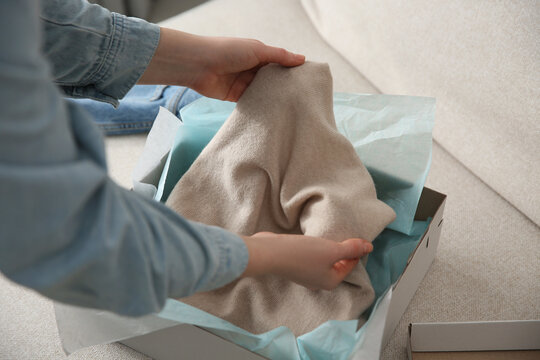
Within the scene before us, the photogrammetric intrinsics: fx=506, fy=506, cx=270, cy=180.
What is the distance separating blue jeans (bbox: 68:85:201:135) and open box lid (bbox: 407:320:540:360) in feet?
1.70

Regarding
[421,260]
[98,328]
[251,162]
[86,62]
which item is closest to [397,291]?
[421,260]

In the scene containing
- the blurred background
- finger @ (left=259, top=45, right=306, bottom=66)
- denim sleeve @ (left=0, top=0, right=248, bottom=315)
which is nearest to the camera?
denim sleeve @ (left=0, top=0, right=248, bottom=315)

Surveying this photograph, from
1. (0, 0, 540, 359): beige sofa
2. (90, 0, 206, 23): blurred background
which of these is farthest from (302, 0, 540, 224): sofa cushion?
(90, 0, 206, 23): blurred background

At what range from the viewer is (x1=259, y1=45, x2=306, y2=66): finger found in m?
0.63

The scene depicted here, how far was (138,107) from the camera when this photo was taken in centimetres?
88

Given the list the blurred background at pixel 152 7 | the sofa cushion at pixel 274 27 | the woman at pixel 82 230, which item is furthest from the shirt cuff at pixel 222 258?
the blurred background at pixel 152 7

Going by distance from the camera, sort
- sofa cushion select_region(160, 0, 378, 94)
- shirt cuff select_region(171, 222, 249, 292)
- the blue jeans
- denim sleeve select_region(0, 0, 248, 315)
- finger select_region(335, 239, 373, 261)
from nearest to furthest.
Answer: denim sleeve select_region(0, 0, 248, 315) < shirt cuff select_region(171, 222, 249, 292) < finger select_region(335, 239, 373, 261) < the blue jeans < sofa cushion select_region(160, 0, 378, 94)

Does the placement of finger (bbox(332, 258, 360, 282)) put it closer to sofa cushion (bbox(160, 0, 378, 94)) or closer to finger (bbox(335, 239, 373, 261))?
finger (bbox(335, 239, 373, 261))

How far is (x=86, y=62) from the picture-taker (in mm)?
583

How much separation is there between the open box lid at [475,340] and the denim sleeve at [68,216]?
0.33 m

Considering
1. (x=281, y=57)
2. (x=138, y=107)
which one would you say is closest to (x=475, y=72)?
(x=281, y=57)

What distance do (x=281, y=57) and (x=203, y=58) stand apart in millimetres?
99

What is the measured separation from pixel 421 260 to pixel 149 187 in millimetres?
371

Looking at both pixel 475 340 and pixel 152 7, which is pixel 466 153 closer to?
pixel 475 340
